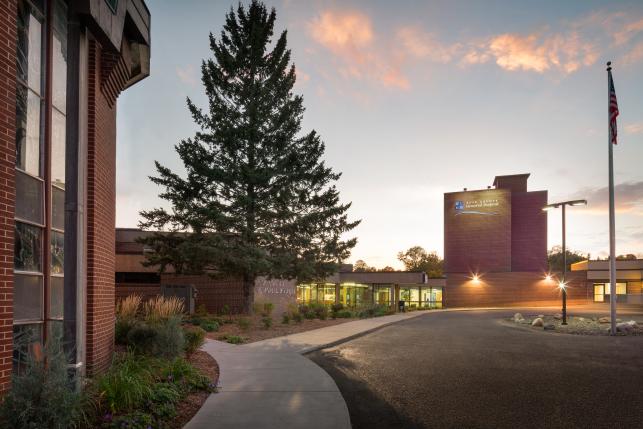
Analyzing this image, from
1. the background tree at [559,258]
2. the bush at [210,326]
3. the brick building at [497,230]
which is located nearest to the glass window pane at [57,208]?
the bush at [210,326]

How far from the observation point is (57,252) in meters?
8.38

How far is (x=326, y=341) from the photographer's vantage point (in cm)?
1664

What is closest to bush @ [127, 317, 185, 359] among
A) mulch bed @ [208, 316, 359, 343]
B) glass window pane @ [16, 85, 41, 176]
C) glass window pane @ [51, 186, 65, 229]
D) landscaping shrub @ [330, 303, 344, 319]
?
glass window pane @ [51, 186, 65, 229]

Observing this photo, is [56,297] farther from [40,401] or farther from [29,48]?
[29,48]

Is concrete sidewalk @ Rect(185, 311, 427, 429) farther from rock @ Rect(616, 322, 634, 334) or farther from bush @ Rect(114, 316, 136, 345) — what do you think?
rock @ Rect(616, 322, 634, 334)

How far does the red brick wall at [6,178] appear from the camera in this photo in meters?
6.16

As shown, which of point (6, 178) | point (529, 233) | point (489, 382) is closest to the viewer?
point (6, 178)

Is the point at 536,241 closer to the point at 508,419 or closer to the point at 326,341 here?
the point at 326,341

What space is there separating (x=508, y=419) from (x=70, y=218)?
7580 millimetres

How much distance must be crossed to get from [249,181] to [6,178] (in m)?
17.4

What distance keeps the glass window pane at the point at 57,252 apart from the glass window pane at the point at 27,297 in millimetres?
665

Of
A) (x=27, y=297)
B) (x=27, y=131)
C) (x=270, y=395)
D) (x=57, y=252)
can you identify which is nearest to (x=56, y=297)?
(x=57, y=252)

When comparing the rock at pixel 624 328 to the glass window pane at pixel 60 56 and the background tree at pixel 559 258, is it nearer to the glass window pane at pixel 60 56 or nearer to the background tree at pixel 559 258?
the glass window pane at pixel 60 56

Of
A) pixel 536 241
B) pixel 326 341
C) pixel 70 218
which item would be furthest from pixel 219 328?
pixel 536 241
